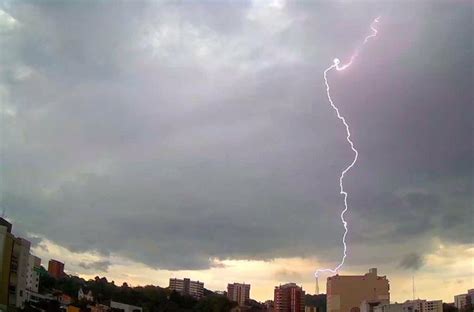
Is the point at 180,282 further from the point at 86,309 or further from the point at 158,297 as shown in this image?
the point at 86,309

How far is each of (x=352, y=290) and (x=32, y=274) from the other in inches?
2423

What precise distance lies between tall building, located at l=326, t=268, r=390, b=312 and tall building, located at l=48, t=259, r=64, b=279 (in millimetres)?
44747

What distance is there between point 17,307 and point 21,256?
3.99 metres

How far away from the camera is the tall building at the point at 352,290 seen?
9652 centimetres

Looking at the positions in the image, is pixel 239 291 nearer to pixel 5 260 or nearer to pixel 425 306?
pixel 425 306

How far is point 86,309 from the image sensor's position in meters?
62.1

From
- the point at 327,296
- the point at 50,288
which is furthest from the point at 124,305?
the point at 327,296

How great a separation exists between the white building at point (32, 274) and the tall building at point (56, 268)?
14.3 meters

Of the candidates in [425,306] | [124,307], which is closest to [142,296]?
[124,307]

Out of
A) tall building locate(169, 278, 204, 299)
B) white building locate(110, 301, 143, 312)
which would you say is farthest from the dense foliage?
tall building locate(169, 278, 204, 299)

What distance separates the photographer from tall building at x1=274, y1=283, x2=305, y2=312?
103750 millimetres

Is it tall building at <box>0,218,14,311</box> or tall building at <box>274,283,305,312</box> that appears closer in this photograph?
tall building at <box>0,218,14,311</box>

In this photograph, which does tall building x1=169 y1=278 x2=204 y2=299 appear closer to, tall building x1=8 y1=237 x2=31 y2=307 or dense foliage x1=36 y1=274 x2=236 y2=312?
dense foliage x1=36 y1=274 x2=236 y2=312

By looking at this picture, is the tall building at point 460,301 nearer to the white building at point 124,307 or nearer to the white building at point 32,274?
the white building at point 124,307
